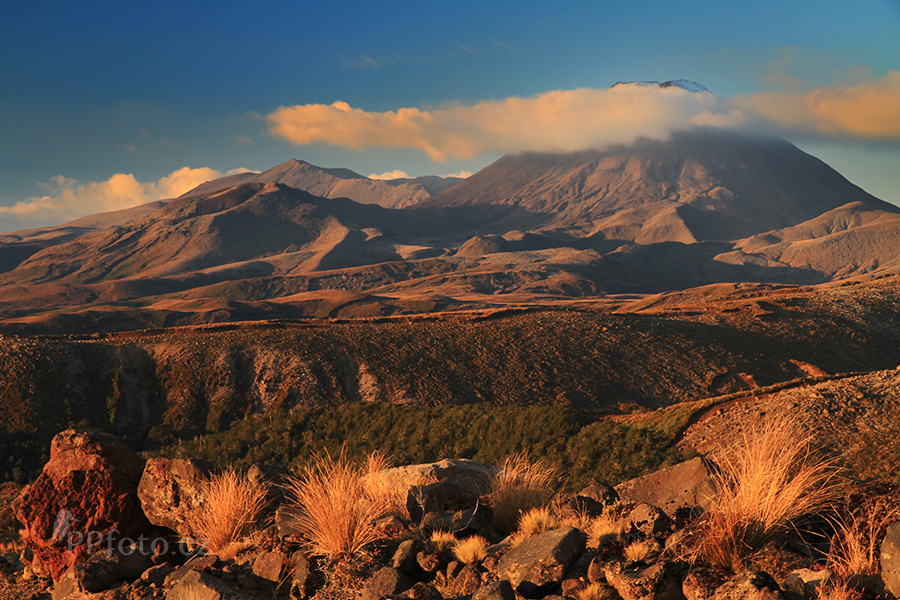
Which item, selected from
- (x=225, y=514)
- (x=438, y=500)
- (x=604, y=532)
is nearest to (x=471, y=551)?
(x=604, y=532)

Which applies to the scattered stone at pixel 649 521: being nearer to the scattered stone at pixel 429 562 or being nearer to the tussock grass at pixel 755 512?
the tussock grass at pixel 755 512

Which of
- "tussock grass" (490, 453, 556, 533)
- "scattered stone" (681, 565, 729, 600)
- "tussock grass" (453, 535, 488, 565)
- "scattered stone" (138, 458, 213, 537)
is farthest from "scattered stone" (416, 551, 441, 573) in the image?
"scattered stone" (138, 458, 213, 537)

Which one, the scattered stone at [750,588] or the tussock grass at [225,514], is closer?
the scattered stone at [750,588]

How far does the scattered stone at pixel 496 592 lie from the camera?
655cm

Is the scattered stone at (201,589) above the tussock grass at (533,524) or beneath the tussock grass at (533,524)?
beneath

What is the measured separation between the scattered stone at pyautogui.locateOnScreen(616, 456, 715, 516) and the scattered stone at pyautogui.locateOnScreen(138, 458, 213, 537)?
22.7 feet

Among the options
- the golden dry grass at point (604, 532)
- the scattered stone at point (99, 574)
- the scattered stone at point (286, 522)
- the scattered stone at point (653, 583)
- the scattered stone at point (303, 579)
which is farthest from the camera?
the scattered stone at point (99, 574)

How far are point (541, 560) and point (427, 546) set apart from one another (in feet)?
5.68

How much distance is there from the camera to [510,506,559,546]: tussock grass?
8.30m

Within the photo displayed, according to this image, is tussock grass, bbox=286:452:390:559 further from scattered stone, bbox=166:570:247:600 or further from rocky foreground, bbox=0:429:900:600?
scattered stone, bbox=166:570:247:600

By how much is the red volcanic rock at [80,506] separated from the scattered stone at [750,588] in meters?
9.27

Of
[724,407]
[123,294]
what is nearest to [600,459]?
[724,407]

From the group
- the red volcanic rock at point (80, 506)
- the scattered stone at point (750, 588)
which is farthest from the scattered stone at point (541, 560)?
the red volcanic rock at point (80, 506)

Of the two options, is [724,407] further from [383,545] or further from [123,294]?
[123,294]
